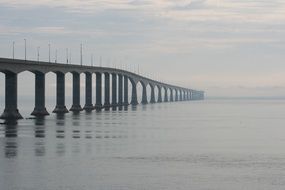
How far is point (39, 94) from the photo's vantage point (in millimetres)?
141750

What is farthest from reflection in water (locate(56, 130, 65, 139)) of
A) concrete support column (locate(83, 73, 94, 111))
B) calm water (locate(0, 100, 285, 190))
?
concrete support column (locate(83, 73, 94, 111))

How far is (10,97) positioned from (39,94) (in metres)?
17.7

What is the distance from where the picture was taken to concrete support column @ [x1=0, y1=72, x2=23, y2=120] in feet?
408

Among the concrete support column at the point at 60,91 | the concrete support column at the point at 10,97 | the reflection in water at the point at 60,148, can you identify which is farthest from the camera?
the concrete support column at the point at 60,91

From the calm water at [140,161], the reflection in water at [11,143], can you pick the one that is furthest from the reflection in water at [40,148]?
the reflection in water at [11,143]

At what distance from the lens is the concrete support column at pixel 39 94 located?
465 ft

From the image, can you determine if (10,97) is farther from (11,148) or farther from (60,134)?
(11,148)

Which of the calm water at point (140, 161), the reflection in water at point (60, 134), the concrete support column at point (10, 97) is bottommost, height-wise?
the calm water at point (140, 161)

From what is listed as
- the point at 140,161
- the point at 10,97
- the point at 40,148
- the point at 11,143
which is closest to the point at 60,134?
the point at 11,143

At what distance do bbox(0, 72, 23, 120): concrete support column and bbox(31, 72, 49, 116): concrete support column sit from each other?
43.7ft

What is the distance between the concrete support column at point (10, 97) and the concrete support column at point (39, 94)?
1331cm

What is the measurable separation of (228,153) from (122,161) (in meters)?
11.3

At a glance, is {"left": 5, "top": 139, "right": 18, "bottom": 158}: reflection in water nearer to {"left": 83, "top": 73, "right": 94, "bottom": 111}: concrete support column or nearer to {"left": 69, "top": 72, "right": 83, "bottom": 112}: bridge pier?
{"left": 69, "top": 72, "right": 83, "bottom": 112}: bridge pier

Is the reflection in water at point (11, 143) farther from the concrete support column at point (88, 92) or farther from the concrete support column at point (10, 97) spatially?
the concrete support column at point (88, 92)
